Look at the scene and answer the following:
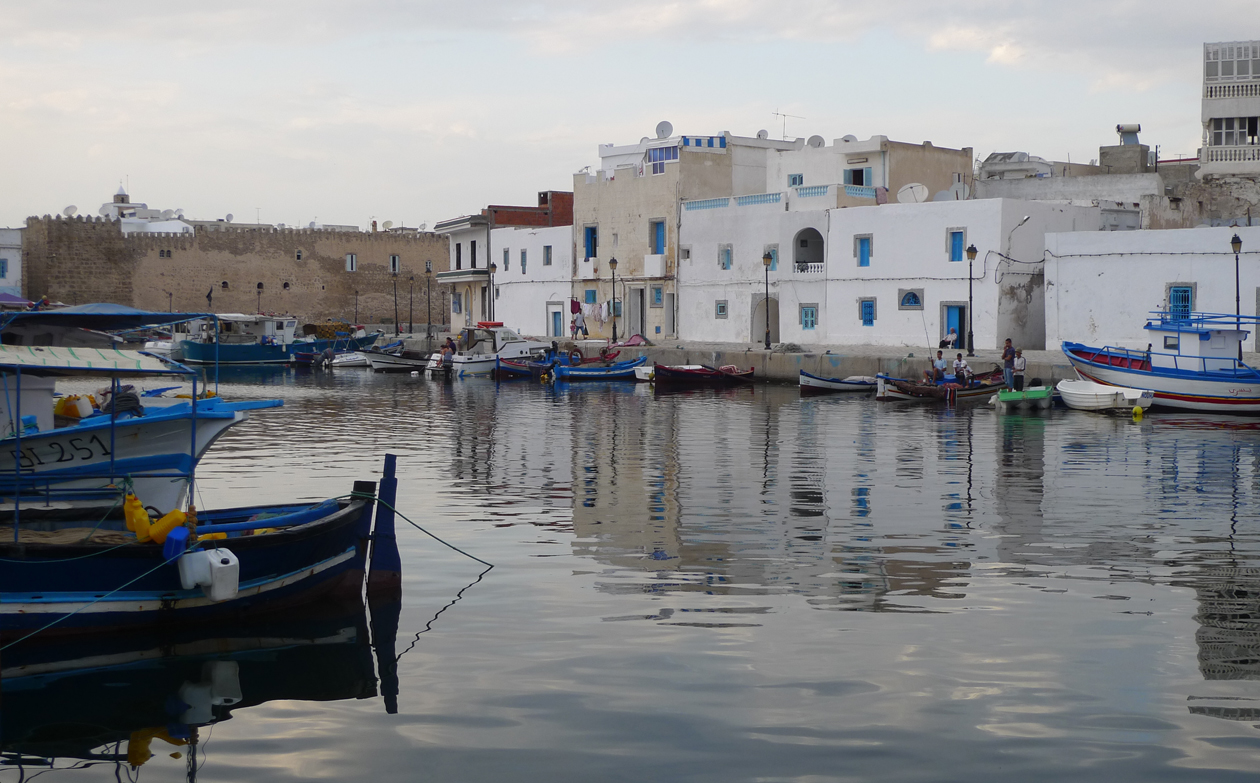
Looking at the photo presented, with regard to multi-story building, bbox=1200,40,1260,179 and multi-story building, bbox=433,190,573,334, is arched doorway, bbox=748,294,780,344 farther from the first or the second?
multi-story building, bbox=1200,40,1260,179

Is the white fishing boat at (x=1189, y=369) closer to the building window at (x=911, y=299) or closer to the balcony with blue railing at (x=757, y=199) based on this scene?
the building window at (x=911, y=299)

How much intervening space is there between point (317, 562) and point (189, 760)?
10.00ft

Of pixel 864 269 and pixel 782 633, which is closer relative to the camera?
pixel 782 633

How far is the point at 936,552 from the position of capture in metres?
11.8

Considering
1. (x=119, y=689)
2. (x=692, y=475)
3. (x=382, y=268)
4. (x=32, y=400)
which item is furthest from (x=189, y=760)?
(x=382, y=268)

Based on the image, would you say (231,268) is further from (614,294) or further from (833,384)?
(833,384)

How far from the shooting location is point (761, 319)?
148ft

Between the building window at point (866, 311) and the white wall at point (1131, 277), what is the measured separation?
6.03 metres

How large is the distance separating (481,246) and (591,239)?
8635 millimetres

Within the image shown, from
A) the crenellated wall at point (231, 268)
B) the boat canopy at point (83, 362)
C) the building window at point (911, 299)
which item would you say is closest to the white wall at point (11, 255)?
the crenellated wall at point (231, 268)

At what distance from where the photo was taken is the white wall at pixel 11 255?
222ft

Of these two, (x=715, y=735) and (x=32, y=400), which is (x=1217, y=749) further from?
(x=32, y=400)

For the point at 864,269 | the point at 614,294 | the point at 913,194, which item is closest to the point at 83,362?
the point at 864,269

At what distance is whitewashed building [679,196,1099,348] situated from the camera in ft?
121
